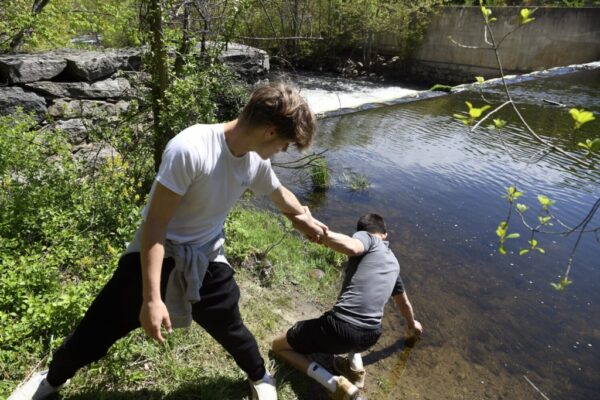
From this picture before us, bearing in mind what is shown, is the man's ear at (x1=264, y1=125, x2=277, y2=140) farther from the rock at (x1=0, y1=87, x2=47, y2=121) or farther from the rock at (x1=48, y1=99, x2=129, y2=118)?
the rock at (x1=0, y1=87, x2=47, y2=121)

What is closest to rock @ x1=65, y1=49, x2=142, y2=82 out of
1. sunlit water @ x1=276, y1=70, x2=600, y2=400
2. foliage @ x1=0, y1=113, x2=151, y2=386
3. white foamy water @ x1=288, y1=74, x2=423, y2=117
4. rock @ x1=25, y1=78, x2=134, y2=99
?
rock @ x1=25, y1=78, x2=134, y2=99

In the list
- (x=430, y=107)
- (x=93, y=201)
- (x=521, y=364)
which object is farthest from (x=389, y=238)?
(x=430, y=107)

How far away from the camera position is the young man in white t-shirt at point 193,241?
173 centimetres

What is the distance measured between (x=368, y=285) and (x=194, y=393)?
1.25 m

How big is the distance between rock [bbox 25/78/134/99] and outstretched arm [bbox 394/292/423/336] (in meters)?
3.91

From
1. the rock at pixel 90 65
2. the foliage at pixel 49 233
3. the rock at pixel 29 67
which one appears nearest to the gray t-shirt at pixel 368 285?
the foliage at pixel 49 233

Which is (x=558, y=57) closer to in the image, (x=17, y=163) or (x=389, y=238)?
(x=389, y=238)

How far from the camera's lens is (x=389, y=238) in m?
5.61

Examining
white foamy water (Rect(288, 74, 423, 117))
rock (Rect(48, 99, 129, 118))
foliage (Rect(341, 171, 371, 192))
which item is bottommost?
foliage (Rect(341, 171, 371, 192))

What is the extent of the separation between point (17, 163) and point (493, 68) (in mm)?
16104

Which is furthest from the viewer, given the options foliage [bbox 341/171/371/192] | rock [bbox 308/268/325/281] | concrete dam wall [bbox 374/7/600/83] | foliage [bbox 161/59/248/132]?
concrete dam wall [bbox 374/7/600/83]

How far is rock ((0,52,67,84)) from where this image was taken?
5.18 metres

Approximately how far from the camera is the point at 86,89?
5.72 m

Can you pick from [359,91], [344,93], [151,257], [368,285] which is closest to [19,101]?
[151,257]
